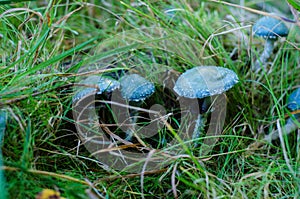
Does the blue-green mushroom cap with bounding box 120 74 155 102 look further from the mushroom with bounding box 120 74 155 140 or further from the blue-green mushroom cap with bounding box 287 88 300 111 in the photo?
the blue-green mushroom cap with bounding box 287 88 300 111

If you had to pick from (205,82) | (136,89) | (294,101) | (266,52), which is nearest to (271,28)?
(266,52)

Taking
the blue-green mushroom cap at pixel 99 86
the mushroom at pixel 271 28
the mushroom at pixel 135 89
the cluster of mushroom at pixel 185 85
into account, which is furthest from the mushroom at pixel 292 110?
the blue-green mushroom cap at pixel 99 86

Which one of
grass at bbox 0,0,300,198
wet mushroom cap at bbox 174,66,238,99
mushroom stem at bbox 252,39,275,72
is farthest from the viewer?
mushroom stem at bbox 252,39,275,72

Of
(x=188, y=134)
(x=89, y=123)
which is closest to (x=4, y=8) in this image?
(x=89, y=123)

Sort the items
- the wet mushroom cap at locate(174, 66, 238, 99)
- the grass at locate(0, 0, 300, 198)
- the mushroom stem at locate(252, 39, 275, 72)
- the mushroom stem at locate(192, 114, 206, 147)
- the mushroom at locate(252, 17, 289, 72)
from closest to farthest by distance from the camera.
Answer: the grass at locate(0, 0, 300, 198), the wet mushroom cap at locate(174, 66, 238, 99), the mushroom stem at locate(192, 114, 206, 147), the mushroom at locate(252, 17, 289, 72), the mushroom stem at locate(252, 39, 275, 72)

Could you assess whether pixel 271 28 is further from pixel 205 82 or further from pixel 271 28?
pixel 205 82

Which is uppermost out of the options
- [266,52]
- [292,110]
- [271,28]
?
[271,28]

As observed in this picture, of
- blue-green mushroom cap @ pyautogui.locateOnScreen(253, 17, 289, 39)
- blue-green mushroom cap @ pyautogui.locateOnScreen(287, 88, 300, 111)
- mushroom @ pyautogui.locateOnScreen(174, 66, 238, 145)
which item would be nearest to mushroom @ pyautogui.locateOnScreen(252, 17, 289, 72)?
blue-green mushroom cap @ pyautogui.locateOnScreen(253, 17, 289, 39)
